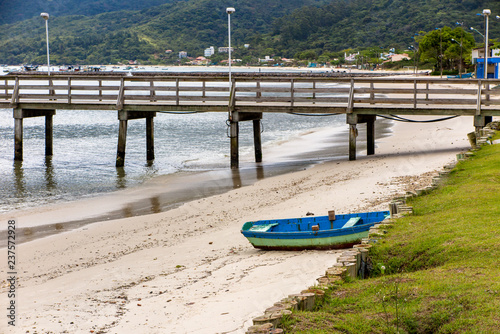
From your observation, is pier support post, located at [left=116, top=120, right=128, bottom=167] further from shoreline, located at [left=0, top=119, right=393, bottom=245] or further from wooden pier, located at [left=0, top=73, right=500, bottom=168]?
shoreline, located at [left=0, top=119, right=393, bottom=245]

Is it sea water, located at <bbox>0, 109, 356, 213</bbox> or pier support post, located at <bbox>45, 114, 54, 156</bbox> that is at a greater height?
pier support post, located at <bbox>45, 114, 54, 156</bbox>

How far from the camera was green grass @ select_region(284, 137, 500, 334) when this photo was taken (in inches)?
251

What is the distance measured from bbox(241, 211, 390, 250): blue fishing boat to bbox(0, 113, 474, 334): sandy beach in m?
0.24

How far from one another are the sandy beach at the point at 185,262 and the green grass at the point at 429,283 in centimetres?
111

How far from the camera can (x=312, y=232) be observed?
10.7 m

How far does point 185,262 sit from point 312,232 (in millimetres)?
2352

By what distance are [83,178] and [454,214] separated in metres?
16.8

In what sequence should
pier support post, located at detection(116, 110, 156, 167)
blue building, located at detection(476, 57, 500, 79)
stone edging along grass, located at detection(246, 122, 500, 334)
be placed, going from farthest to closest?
blue building, located at detection(476, 57, 500, 79)
pier support post, located at detection(116, 110, 156, 167)
stone edging along grass, located at detection(246, 122, 500, 334)

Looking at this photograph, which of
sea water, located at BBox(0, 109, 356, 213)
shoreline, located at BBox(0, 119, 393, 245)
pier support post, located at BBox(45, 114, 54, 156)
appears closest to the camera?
shoreline, located at BBox(0, 119, 393, 245)

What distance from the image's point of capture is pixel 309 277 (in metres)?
9.19

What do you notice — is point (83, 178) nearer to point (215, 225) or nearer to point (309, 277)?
point (215, 225)

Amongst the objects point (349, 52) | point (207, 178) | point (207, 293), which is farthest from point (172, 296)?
point (349, 52)

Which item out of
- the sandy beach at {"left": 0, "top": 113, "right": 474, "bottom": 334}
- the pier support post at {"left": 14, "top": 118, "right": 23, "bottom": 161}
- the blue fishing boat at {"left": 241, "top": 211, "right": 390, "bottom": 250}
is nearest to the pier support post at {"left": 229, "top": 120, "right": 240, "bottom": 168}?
the sandy beach at {"left": 0, "top": 113, "right": 474, "bottom": 334}

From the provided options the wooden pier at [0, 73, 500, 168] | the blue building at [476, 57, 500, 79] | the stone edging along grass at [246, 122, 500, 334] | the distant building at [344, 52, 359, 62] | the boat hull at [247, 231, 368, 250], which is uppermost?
the distant building at [344, 52, 359, 62]
